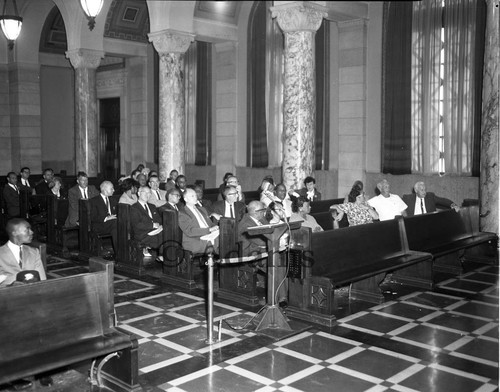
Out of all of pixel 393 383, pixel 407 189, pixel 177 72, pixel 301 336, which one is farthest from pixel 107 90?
pixel 393 383

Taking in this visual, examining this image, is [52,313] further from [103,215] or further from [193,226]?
[103,215]

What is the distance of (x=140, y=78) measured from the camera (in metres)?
19.8

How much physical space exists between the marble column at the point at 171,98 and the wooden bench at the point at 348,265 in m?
7.39

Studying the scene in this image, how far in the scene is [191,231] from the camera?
8.07 m

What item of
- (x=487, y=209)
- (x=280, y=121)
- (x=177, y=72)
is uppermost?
(x=177, y=72)

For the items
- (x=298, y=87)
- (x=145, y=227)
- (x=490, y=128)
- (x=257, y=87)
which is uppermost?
(x=257, y=87)

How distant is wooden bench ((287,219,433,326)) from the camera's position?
6.62m

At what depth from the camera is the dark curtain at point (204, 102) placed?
57.0 ft

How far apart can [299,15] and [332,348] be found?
21.7ft

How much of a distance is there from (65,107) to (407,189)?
552 inches

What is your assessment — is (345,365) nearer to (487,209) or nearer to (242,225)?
(242,225)

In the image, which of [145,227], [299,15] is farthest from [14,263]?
[299,15]

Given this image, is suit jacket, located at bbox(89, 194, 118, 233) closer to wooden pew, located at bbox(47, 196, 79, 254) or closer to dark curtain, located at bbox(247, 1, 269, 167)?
wooden pew, located at bbox(47, 196, 79, 254)

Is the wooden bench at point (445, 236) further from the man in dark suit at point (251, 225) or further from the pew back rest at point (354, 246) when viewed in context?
the man in dark suit at point (251, 225)
